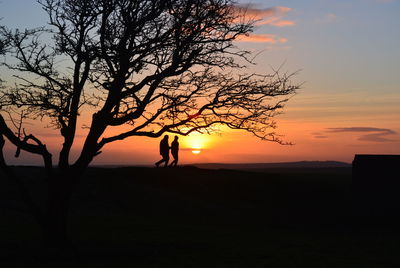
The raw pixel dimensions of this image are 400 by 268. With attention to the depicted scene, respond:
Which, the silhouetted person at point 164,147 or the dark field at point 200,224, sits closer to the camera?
the dark field at point 200,224

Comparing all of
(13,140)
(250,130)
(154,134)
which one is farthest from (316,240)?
(13,140)

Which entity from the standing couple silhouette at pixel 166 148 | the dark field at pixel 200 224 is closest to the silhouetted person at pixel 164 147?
the standing couple silhouette at pixel 166 148

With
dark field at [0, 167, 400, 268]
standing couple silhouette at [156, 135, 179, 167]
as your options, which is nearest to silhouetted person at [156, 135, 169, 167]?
standing couple silhouette at [156, 135, 179, 167]

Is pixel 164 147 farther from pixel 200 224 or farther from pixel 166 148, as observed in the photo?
pixel 200 224

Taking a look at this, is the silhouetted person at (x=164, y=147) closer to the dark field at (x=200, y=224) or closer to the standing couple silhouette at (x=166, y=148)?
the standing couple silhouette at (x=166, y=148)

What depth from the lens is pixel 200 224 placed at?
1244 inches

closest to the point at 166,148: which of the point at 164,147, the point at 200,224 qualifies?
the point at 164,147

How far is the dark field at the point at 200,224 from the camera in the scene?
2069 centimetres

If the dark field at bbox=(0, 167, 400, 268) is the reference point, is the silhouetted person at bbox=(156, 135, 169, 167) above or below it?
above

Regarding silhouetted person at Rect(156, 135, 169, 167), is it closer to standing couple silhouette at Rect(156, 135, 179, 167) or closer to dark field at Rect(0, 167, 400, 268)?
standing couple silhouette at Rect(156, 135, 179, 167)

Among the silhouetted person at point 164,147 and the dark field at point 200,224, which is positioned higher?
the silhouetted person at point 164,147

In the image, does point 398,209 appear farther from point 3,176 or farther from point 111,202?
point 3,176

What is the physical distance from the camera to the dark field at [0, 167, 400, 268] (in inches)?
814

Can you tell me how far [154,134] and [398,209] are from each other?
20.8 meters
